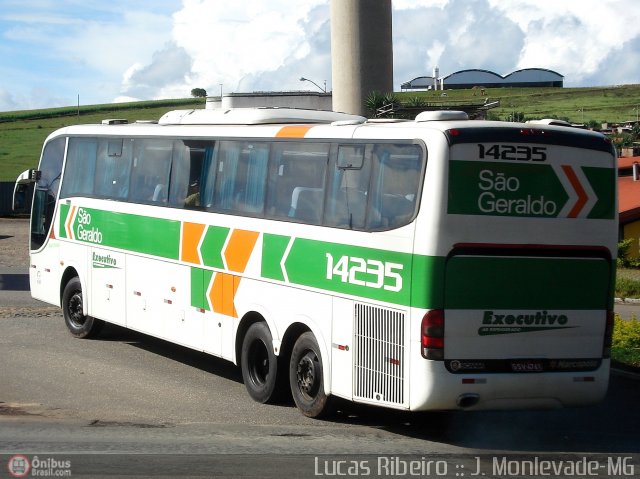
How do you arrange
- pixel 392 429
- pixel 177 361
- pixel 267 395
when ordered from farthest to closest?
pixel 177 361 < pixel 267 395 < pixel 392 429

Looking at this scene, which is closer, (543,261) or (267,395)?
(543,261)

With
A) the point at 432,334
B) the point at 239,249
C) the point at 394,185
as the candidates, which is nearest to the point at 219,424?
the point at 239,249

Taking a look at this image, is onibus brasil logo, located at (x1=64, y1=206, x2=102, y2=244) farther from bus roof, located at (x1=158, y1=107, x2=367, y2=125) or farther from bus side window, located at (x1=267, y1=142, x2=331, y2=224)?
bus side window, located at (x1=267, y1=142, x2=331, y2=224)

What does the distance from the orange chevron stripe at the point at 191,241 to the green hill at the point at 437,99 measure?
71052 mm

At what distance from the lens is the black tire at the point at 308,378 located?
35.9 ft

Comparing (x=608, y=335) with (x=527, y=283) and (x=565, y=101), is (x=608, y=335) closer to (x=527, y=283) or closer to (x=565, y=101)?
(x=527, y=283)

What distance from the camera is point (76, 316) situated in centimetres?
1670

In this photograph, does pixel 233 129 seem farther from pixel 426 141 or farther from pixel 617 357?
pixel 617 357

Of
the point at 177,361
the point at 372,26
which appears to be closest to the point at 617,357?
the point at 177,361

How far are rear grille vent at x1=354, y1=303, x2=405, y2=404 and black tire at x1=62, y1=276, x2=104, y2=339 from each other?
23.7 feet

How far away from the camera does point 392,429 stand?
1070 cm

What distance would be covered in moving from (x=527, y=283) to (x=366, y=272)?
4.97 feet

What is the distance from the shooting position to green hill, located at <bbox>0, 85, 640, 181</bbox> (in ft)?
302

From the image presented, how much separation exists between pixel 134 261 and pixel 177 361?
1.53m
